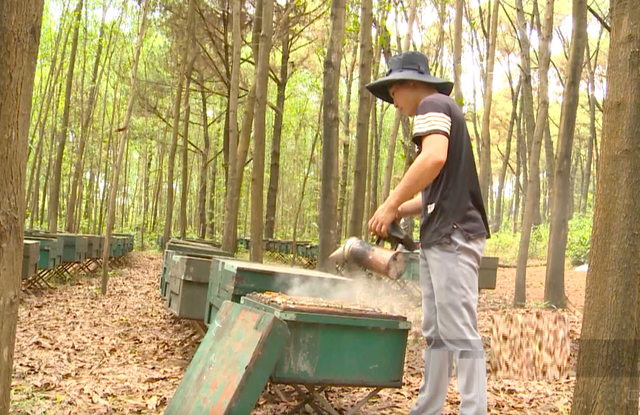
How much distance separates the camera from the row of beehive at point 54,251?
8414 millimetres

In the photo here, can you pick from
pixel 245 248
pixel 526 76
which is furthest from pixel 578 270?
pixel 245 248

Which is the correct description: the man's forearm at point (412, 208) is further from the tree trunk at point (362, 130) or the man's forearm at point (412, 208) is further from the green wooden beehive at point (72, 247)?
the green wooden beehive at point (72, 247)

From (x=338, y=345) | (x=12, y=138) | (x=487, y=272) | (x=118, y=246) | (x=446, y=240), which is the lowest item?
(x=118, y=246)

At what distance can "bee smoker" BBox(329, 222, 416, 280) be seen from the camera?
3.49 metres

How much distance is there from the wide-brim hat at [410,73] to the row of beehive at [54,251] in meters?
5.22

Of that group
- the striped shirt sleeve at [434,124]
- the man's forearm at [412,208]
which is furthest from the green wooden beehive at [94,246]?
the striped shirt sleeve at [434,124]

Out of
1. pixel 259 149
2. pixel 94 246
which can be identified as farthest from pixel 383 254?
pixel 94 246

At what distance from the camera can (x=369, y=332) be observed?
3.73 m

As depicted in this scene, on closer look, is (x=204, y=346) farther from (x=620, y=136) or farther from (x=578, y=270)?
(x=578, y=270)

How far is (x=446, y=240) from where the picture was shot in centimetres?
325

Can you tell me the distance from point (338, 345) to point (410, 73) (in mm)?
1651

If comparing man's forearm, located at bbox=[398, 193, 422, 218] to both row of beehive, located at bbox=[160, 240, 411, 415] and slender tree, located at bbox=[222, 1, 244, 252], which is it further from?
slender tree, located at bbox=[222, 1, 244, 252]

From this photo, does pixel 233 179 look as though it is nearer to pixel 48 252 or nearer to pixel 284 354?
pixel 48 252

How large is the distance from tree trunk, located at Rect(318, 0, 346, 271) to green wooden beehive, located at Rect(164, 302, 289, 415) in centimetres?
409
